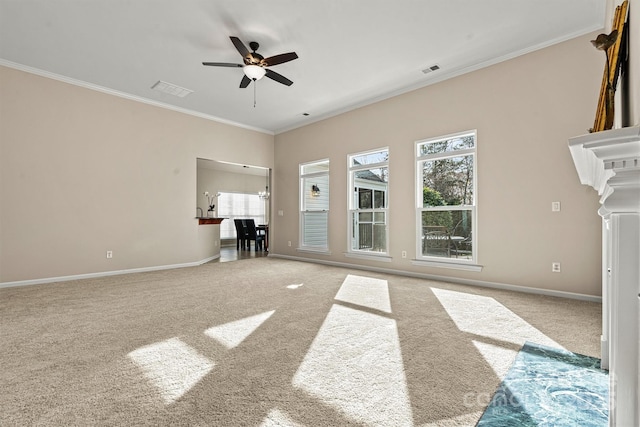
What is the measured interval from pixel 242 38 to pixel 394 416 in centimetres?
394

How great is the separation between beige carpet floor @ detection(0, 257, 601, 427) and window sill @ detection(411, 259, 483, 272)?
0.40 metres

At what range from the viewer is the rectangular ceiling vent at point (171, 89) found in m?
4.90

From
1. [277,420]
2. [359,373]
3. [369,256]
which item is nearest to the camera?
[277,420]

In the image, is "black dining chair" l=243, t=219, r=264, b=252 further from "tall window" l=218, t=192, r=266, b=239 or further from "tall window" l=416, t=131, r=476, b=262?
"tall window" l=416, t=131, r=476, b=262

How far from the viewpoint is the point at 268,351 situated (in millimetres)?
2123

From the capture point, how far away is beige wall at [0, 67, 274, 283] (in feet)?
14.0

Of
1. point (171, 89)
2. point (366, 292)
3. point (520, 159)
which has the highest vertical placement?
point (171, 89)

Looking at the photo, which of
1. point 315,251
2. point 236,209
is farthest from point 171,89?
point 236,209

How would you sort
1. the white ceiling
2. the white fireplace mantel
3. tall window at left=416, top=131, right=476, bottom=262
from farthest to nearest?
tall window at left=416, top=131, right=476, bottom=262
the white ceiling
the white fireplace mantel

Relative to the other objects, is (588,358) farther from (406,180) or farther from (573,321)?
(406,180)

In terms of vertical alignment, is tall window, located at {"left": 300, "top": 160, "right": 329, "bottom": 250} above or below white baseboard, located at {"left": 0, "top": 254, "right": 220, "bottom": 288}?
above

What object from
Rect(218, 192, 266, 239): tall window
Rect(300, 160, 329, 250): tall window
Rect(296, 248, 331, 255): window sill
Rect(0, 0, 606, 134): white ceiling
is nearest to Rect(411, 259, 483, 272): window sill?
Rect(296, 248, 331, 255): window sill

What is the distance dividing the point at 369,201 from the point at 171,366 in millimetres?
4402

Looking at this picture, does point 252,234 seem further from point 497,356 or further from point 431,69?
point 497,356
